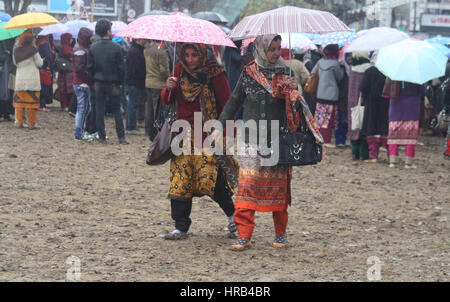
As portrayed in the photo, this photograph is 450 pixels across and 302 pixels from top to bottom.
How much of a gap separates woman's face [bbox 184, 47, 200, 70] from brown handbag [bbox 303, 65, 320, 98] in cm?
769

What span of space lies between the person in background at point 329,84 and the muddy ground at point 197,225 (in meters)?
1.62

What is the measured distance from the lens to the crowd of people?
21.2 ft

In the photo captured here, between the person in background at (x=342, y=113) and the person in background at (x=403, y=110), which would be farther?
the person in background at (x=342, y=113)

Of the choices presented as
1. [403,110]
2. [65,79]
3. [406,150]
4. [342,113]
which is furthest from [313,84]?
[65,79]

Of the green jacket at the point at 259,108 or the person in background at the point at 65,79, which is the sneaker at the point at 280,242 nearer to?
the green jacket at the point at 259,108

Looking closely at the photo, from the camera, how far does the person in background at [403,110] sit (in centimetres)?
1173

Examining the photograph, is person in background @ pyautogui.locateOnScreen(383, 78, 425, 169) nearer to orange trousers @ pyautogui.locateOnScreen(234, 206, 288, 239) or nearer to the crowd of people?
the crowd of people

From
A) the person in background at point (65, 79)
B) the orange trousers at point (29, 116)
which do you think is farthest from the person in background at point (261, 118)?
the person in background at point (65, 79)

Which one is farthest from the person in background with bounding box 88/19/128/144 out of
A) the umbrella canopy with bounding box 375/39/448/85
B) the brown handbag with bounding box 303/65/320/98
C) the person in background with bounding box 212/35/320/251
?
the person in background with bounding box 212/35/320/251

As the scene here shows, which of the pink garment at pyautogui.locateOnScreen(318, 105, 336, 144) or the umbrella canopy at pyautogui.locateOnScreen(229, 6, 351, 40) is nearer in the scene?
the umbrella canopy at pyautogui.locateOnScreen(229, 6, 351, 40)

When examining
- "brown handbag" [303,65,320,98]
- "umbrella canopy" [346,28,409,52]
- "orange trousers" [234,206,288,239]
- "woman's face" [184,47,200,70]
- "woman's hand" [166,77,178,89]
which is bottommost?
"orange trousers" [234,206,288,239]

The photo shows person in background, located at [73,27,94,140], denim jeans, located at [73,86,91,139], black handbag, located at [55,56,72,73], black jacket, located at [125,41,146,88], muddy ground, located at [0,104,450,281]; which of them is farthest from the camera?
black handbag, located at [55,56,72,73]

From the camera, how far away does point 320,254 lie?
21.5 feet

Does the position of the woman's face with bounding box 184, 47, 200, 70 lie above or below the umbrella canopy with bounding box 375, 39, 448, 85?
above
